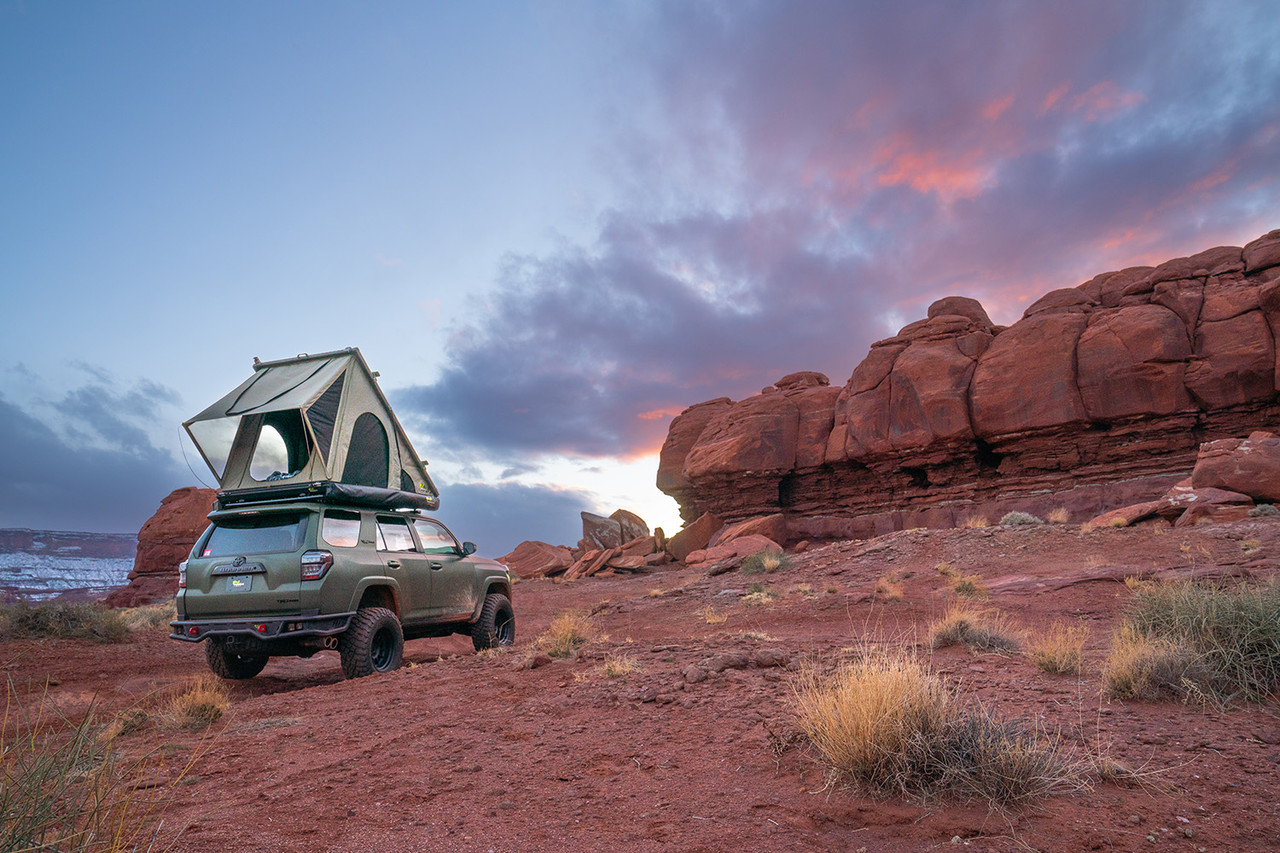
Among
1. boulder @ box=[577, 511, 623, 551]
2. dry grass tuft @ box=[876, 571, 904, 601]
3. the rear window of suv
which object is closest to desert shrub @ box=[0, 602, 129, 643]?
the rear window of suv

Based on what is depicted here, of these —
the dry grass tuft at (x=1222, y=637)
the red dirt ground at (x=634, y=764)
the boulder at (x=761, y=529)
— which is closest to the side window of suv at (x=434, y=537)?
the red dirt ground at (x=634, y=764)

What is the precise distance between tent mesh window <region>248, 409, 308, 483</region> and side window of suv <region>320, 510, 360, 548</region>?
124cm

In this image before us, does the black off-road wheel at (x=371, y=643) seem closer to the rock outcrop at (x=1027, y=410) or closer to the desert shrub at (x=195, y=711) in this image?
the desert shrub at (x=195, y=711)

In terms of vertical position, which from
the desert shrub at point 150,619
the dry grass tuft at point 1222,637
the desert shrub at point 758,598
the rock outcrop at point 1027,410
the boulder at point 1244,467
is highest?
the rock outcrop at point 1027,410

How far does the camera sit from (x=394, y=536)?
8305mm

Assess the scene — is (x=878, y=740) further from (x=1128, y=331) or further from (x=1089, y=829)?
(x=1128, y=331)

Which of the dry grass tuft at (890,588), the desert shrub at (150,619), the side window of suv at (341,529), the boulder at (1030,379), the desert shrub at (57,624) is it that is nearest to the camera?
the side window of suv at (341,529)

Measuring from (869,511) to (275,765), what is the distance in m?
30.6

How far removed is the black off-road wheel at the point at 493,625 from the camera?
9.41 m

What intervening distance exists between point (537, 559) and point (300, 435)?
28.8 m

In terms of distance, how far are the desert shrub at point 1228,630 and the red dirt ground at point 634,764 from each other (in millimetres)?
413

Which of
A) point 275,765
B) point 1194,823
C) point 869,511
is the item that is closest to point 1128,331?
point 869,511

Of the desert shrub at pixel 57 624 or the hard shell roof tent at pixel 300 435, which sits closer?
the hard shell roof tent at pixel 300 435

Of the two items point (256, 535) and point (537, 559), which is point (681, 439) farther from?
point (256, 535)
